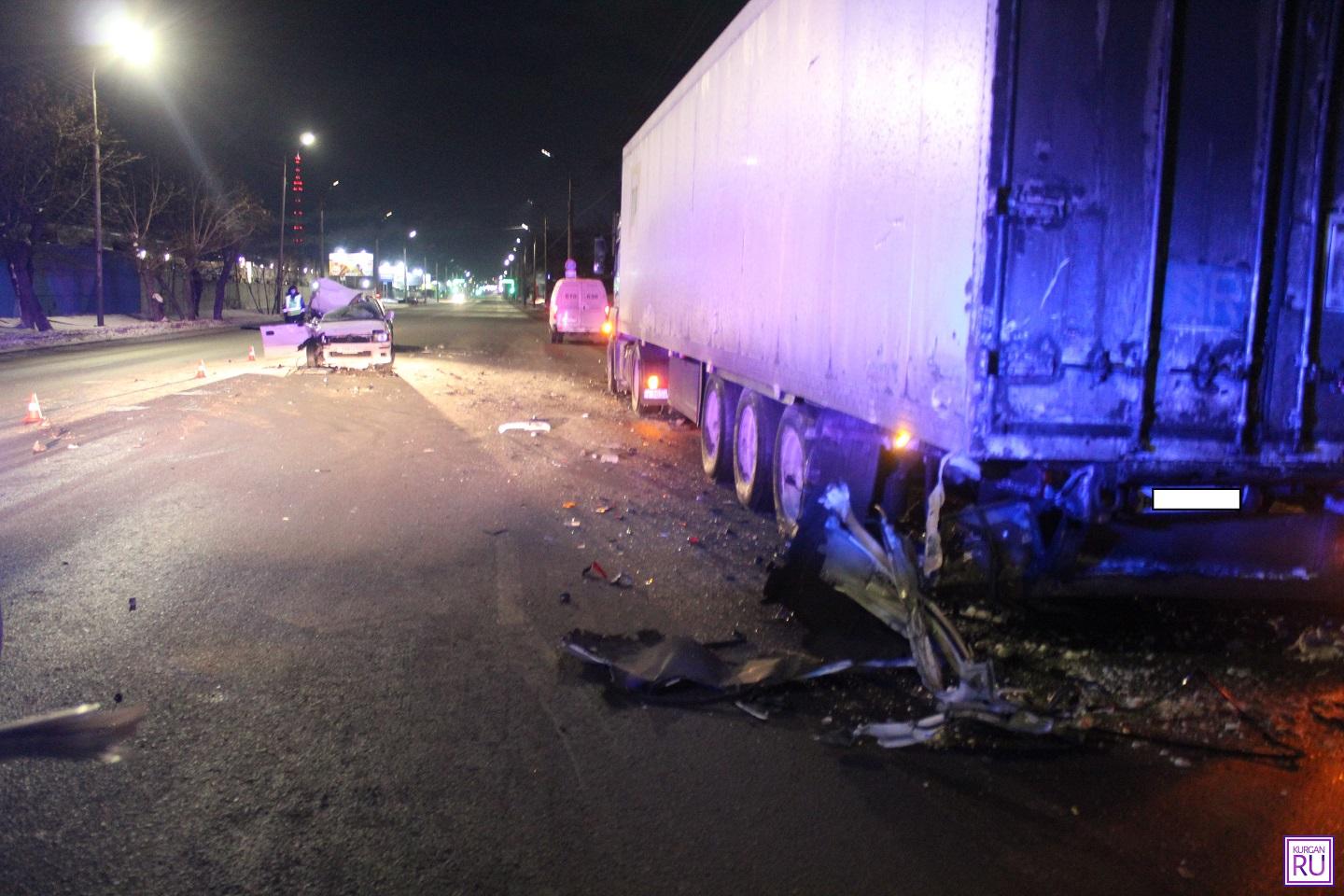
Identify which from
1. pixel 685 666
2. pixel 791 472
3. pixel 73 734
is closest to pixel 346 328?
pixel 791 472

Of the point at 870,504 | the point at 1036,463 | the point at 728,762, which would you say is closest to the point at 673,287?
the point at 870,504

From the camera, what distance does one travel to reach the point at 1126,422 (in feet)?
16.5

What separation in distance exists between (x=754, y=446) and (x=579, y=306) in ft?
93.6

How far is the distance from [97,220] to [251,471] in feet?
98.7

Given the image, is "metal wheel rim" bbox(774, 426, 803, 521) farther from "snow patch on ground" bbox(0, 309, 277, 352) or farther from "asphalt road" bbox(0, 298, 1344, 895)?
"snow patch on ground" bbox(0, 309, 277, 352)

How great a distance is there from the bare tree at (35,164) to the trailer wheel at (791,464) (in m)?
31.9

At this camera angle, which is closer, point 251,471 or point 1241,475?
point 1241,475

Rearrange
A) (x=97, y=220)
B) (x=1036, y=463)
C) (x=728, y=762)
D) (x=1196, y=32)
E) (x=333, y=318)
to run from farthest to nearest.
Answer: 1. (x=97, y=220)
2. (x=333, y=318)
3. (x=1036, y=463)
4. (x=1196, y=32)
5. (x=728, y=762)

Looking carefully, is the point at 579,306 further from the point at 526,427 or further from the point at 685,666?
the point at 685,666

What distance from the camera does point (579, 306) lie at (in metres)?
37.5

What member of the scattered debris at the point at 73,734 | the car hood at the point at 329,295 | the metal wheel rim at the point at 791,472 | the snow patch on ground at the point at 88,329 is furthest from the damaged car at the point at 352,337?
the scattered debris at the point at 73,734

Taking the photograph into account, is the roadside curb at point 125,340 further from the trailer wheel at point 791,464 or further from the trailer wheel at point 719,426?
the trailer wheel at point 791,464

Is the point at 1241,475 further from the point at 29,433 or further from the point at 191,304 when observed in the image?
the point at 191,304

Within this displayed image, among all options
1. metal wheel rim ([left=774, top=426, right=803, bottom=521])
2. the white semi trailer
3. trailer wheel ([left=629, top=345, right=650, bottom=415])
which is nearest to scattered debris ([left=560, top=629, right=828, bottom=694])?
the white semi trailer
